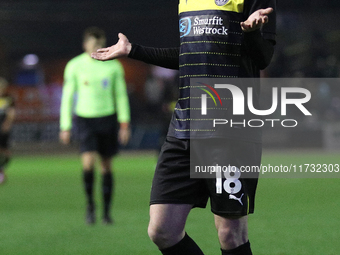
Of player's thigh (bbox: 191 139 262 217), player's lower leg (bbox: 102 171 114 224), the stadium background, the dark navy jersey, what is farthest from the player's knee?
the stadium background

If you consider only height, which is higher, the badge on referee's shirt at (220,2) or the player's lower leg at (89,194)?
the badge on referee's shirt at (220,2)

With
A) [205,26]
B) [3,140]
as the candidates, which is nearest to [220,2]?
[205,26]

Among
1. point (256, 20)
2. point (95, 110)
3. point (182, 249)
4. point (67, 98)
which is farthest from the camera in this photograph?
point (67, 98)

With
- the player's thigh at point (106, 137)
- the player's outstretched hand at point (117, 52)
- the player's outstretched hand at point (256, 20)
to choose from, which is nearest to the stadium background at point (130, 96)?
the player's thigh at point (106, 137)

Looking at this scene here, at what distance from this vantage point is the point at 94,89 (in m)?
7.56

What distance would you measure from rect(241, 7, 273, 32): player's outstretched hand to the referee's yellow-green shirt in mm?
4311

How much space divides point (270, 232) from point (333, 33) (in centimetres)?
2324

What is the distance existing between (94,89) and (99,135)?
544mm

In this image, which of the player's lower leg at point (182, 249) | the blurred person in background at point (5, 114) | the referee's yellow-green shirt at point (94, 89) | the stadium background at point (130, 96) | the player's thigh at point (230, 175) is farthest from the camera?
the blurred person in background at point (5, 114)

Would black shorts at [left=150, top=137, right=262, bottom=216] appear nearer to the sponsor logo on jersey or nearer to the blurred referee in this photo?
the sponsor logo on jersey

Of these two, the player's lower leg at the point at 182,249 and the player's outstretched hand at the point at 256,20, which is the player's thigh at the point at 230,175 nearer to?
the player's lower leg at the point at 182,249

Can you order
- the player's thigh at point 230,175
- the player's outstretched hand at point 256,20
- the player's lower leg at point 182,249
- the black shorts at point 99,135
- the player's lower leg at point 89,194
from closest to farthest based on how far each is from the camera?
the player's outstretched hand at point 256,20
the player's thigh at point 230,175
the player's lower leg at point 182,249
the player's lower leg at point 89,194
the black shorts at point 99,135

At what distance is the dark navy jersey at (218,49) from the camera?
141 inches

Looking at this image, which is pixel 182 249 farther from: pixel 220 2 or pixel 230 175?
pixel 220 2
